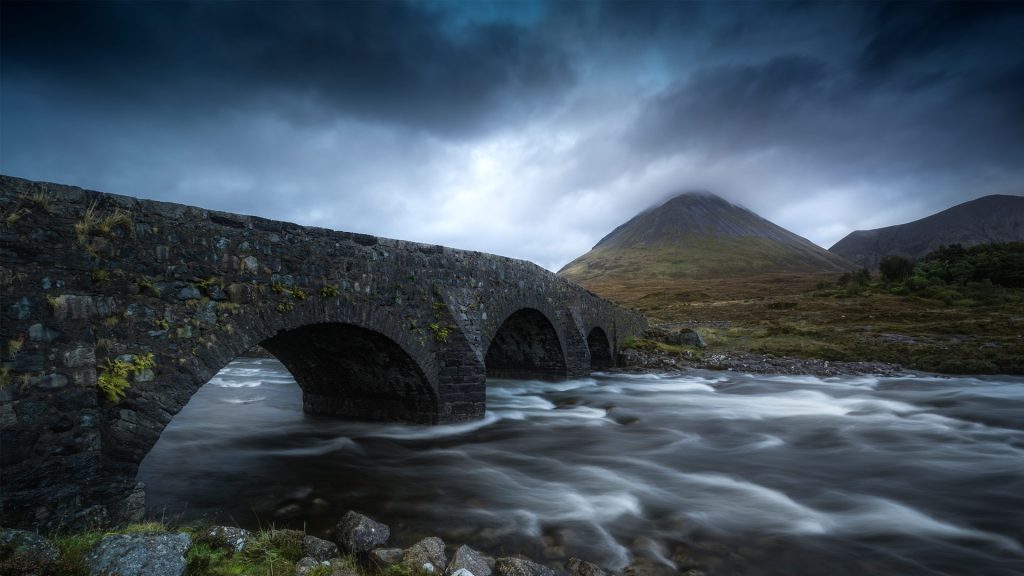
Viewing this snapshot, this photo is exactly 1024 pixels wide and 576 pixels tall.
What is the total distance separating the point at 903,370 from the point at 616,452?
17391mm

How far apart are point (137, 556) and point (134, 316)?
3.04 m

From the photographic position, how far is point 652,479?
8.35m

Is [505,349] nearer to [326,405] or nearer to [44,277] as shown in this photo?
[326,405]

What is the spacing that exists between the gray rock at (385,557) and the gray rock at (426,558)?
6 cm

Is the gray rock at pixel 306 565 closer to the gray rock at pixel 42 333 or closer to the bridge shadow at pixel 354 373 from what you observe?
the gray rock at pixel 42 333

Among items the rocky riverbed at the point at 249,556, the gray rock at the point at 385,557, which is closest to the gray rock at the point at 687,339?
the rocky riverbed at the point at 249,556

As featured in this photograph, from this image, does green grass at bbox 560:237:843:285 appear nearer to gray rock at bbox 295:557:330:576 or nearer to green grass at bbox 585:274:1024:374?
green grass at bbox 585:274:1024:374

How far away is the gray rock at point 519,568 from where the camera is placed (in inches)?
168

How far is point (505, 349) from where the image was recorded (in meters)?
19.7

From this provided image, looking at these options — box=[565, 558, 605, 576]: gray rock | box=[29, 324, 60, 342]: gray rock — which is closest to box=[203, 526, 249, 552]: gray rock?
box=[29, 324, 60, 342]: gray rock

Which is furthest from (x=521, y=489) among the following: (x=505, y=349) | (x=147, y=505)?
(x=505, y=349)

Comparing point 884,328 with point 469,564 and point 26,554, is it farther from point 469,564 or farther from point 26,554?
point 26,554

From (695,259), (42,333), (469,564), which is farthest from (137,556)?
(695,259)

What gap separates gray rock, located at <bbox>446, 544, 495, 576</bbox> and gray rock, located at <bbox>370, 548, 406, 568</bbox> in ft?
1.67
